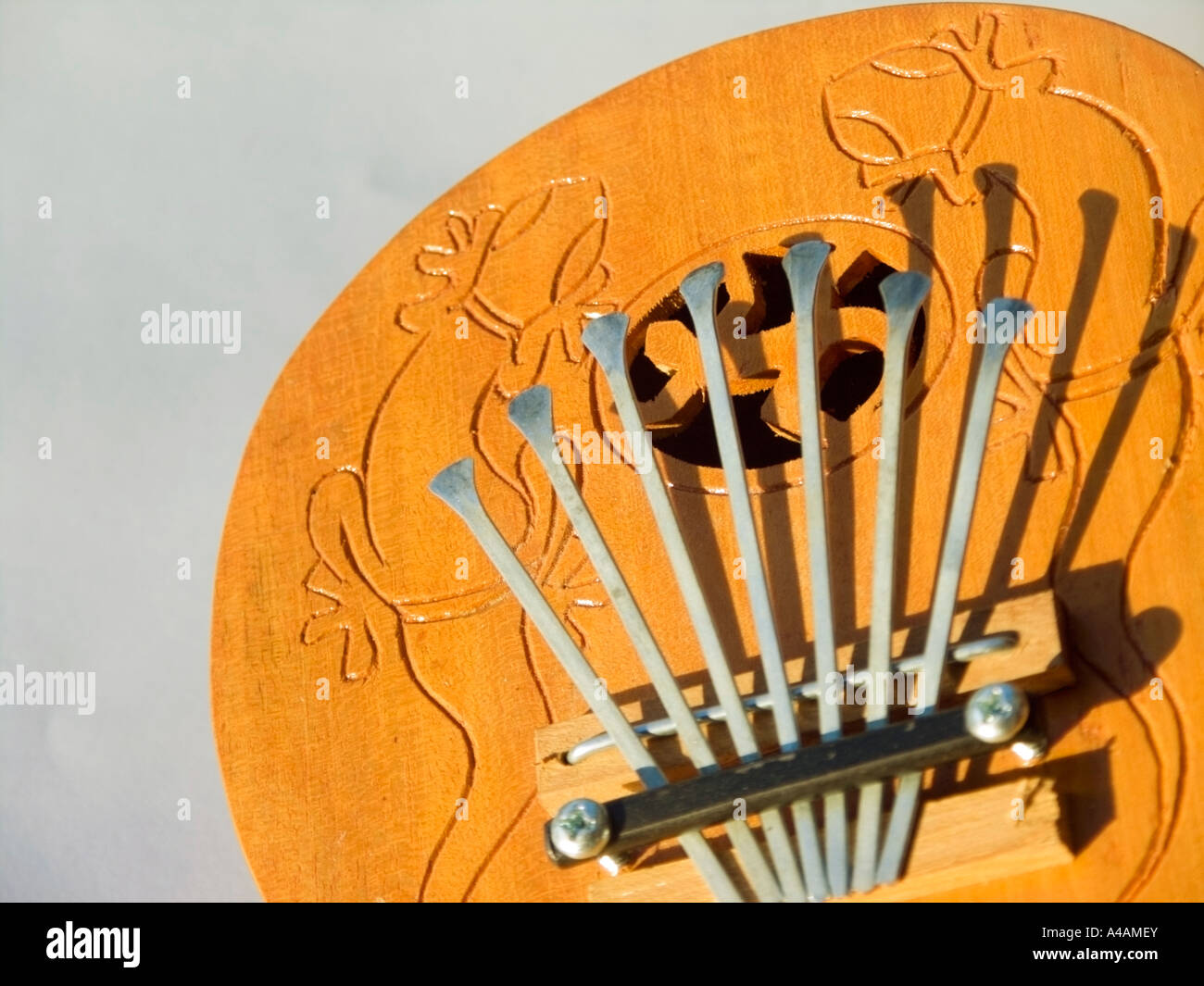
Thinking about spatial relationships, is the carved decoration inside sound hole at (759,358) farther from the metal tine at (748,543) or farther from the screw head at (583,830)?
the screw head at (583,830)

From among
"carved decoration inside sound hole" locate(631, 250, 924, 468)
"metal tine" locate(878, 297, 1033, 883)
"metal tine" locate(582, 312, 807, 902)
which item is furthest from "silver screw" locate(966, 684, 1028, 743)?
"carved decoration inside sound hole" locate(631, 250, 924, 468)

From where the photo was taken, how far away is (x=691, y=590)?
161cm

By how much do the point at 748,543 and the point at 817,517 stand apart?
0.22 ft

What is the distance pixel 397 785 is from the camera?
1.75 meters

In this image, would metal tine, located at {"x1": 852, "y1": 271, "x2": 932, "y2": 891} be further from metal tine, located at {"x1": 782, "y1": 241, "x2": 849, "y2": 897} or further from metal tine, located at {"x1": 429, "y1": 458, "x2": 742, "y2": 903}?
metal tine, located at {"x1": 429, "y1": 458, "x2": 742, "y2": 903}

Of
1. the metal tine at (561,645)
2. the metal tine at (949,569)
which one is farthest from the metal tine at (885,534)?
the metal tine at (561,645)

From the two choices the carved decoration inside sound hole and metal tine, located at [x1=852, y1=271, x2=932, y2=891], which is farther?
the carved decoration inside sound hole

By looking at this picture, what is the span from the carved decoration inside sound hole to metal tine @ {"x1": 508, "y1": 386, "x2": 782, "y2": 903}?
0.72 feet

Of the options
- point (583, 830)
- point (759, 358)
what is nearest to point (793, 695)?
point (583, 830)

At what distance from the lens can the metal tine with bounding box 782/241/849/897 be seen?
59.4 inches

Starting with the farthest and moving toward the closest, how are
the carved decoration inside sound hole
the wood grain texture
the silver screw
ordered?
1. the carved decoration inside sound hole
2. the wood grain texture
3. the silver screw

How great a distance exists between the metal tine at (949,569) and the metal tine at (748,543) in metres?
0.07
